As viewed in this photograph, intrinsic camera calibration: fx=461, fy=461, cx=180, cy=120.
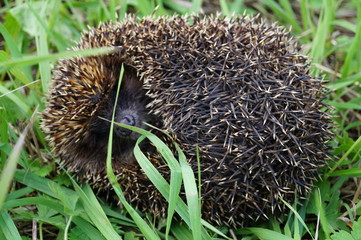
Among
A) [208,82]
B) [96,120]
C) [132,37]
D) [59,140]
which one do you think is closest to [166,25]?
[132,37]

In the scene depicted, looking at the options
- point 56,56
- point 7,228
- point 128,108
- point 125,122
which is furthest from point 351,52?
point 7,228

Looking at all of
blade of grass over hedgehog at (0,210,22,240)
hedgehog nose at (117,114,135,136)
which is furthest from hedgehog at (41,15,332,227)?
blade of grass over hedgehog at (0,210,22,240)

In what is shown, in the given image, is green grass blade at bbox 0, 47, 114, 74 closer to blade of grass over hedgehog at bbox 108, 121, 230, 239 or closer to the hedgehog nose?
blade of grass over hedgehog at bbox 108, 121, 230, 239

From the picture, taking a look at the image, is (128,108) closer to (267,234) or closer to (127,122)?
(127,122)

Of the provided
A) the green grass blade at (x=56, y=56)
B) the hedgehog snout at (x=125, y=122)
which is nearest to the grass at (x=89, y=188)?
the green grass blade at (x=56, y=56)

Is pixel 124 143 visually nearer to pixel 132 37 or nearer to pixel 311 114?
pixel 132 37

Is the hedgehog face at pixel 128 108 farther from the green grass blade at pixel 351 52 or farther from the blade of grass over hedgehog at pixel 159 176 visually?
the green grass blade at pixel 351 52
